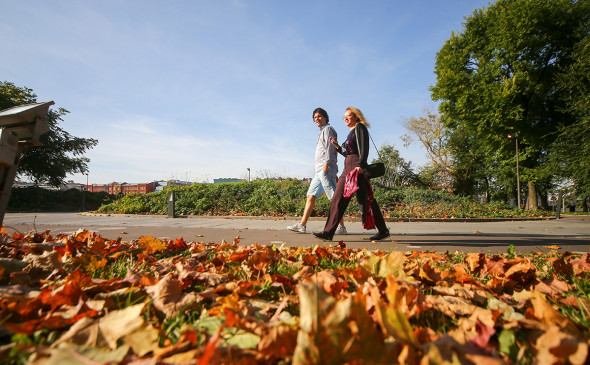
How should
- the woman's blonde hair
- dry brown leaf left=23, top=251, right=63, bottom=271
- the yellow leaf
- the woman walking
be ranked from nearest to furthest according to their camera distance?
dry brown leaf left=23, top=251, right=63, bottom=271 < the yellow leaf < the woman walking < the woman's blonde hair

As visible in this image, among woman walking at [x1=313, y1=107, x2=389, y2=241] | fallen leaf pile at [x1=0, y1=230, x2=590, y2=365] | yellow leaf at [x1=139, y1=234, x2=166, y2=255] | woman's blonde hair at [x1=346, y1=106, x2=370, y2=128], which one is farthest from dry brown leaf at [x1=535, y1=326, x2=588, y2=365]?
woman's blonde hair at [x1=346, y1=106, x2=370, y2=128]

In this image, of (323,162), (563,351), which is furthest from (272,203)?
(563,351)

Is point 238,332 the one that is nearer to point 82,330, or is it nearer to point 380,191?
point 82,330

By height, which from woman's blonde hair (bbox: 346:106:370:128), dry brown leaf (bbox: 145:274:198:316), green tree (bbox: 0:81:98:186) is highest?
green tree (bbox: 0:81:98:186)

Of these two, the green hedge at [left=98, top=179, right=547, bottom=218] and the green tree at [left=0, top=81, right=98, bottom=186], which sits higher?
the green tree at [left=0, top=81, right=98, bottom=186]

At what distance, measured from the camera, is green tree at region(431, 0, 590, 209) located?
1861cm

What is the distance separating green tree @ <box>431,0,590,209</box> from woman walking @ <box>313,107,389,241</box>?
1892 centimetres

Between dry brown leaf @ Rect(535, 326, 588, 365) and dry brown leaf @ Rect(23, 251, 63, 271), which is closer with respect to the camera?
dry brown leaf @ Rect(535, 326, 588, 365)

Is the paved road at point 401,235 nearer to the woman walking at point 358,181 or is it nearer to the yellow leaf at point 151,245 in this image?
the woman walking at point 358,181

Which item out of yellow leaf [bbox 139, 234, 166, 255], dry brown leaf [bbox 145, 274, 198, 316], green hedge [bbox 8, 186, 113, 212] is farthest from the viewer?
green hedge [bbox 8, 186, 113, 212]

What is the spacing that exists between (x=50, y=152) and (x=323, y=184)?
98.8 ft

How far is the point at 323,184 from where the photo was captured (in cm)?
566

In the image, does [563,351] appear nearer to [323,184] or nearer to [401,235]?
[323,184]

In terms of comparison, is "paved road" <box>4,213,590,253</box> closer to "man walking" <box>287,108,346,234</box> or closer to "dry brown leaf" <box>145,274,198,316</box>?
"man walking" <box>287,108,346,234</box>
